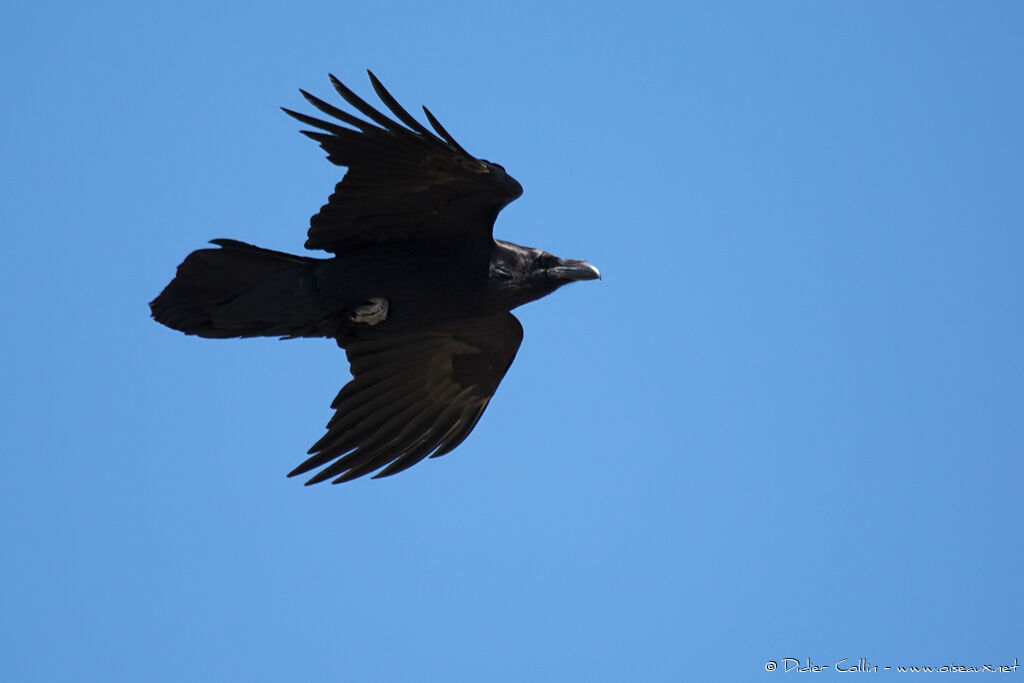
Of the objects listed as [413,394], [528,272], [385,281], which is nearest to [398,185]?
[385,281]

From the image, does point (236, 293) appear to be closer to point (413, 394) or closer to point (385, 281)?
point (385, 281)

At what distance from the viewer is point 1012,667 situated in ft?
30.2

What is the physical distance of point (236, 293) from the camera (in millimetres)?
8742

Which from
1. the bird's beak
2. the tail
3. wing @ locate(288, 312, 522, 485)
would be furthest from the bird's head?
the tail

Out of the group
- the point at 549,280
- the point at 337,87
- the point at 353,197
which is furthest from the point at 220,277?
the point at 549,280

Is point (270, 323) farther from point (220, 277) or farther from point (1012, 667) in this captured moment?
point (1012, 667)

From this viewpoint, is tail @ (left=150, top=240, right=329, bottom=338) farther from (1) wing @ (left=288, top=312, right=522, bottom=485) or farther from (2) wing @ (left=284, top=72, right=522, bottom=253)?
(1) wing @ (left=288, top=312, right=522, bottom=485)

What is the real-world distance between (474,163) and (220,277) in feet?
5.91

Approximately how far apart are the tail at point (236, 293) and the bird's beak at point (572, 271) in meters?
1.67

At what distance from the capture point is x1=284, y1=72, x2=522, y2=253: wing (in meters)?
8.26

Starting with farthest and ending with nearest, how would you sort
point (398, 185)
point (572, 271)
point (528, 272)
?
1. point (572, 271)
2. point (528, 272)
3. point (398, 185)

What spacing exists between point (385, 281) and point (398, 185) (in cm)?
66

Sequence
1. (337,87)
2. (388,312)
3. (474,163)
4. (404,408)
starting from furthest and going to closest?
(404,408)
(388,312)
(474,163)
(337,87)

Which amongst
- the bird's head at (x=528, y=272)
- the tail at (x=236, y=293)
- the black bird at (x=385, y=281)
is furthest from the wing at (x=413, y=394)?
the tail at (x=236, y=293)
